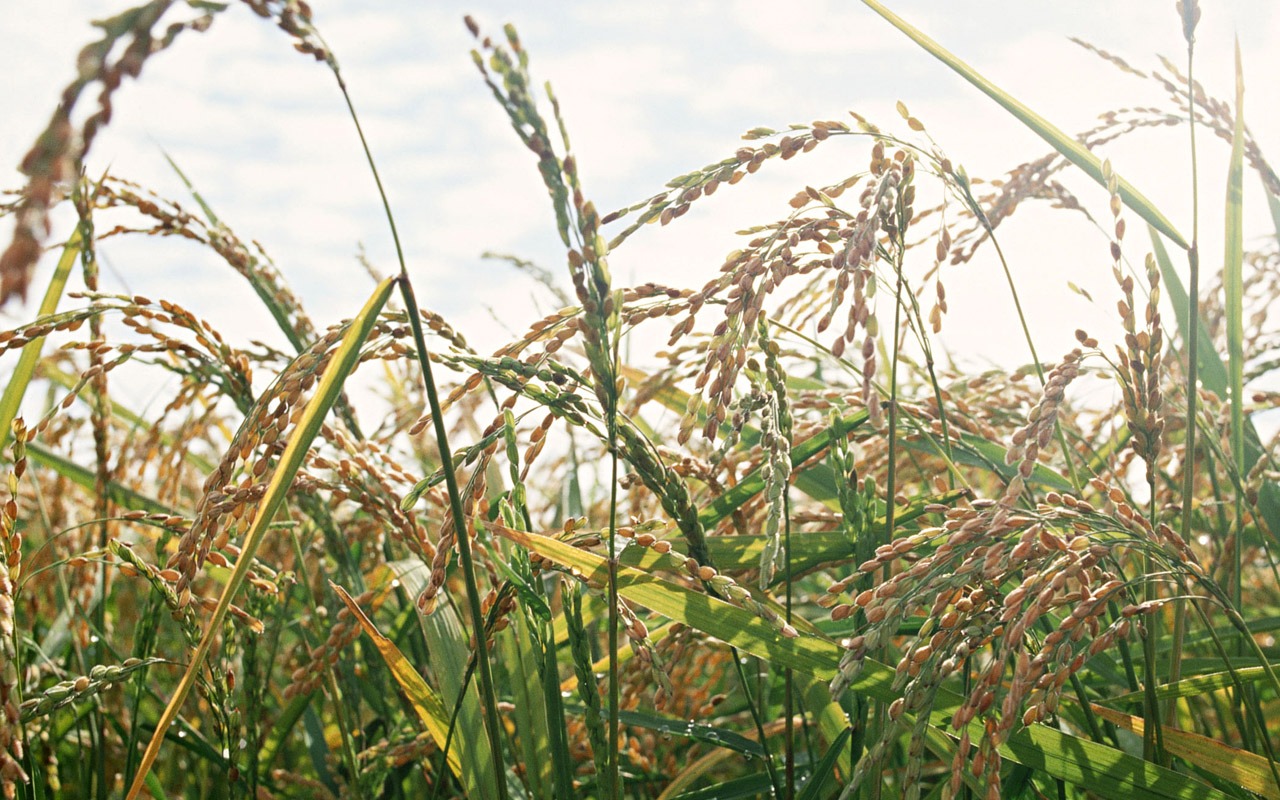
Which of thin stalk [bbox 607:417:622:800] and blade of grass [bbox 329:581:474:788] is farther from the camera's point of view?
blade of grass [bbox 329:581:474:788]

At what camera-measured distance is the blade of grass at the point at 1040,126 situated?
161 cm

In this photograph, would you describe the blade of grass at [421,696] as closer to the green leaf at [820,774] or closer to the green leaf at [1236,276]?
the green leaf at [820,774]

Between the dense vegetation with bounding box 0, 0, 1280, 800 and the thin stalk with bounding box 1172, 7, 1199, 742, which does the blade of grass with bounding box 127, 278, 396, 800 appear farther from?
the thin stalk with bounding box 1172, 7, 1199, 742

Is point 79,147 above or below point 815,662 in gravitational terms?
above

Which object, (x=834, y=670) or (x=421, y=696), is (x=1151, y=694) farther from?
(x=421, y=696)

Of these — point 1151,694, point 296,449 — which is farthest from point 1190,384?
point 296,449

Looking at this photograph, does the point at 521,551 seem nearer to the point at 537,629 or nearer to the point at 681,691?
the point at 537,629

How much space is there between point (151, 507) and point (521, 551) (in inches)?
85.7

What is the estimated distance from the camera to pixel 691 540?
1.35m

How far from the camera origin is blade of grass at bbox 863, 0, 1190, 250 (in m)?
1.61

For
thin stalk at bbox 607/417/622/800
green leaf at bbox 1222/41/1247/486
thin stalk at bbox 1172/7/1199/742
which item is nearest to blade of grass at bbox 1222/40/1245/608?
green leaf at bbox 1222/41/1247/486

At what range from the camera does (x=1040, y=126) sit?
1628 mm

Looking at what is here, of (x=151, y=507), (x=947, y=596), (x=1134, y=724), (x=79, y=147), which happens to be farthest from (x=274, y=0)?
(x=151, y=507)

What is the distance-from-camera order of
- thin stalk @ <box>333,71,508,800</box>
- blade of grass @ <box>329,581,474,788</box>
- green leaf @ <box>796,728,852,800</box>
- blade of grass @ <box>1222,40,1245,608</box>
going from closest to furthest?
1. thin stalk @ <box>333,71,508,800</box>
2. green leaf @ <box>796,728,852,800</box>
3. blade of grass @ <box>329,581,474,788</box>
4. blade of grass @ <box>1222,40,1245,608</box>
